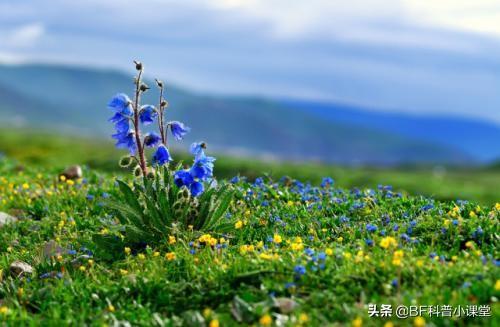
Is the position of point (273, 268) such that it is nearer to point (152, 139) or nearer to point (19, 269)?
point (152, 139)

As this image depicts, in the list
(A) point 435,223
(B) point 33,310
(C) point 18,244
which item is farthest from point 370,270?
(C) point 18,244

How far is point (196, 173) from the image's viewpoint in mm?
9586

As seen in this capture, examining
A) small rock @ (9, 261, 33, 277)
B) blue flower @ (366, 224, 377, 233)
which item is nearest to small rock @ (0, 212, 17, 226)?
small rock @ (9, 261, 33, 277)

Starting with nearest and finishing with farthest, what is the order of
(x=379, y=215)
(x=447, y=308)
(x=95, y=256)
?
(x=447, y=308)
(x=95, y=256)
(x=379, y=215)

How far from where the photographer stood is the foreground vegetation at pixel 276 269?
736 centimetres

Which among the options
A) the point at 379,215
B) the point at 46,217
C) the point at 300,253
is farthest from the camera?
the point at 46,217

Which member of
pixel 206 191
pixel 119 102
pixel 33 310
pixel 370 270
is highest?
pixel 119 102

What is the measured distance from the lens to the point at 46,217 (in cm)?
1296

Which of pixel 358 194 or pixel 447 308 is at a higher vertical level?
pixel 358 194

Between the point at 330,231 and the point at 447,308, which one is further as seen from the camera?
the point at 330,231

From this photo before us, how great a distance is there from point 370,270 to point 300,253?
0.95 metres

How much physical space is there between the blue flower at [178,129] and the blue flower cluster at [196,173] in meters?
0.25

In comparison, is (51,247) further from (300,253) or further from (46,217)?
(300,253)

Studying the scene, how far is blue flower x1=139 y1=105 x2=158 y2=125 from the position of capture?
9.90 m
